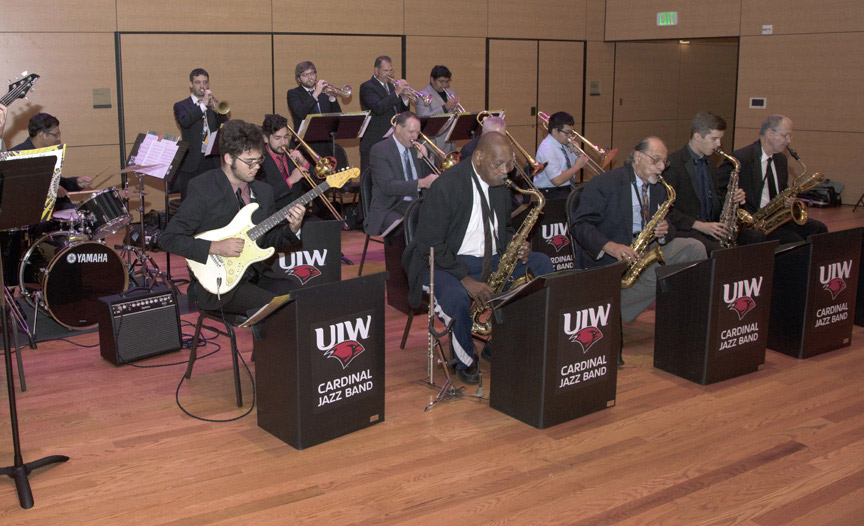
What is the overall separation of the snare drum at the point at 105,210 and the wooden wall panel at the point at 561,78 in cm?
734

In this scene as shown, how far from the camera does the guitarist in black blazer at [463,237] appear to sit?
4.02m

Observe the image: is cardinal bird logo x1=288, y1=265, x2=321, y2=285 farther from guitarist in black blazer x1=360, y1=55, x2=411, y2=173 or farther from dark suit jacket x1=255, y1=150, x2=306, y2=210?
guitarist in black blazer x1=360, y1=55, x2=411, y2=173

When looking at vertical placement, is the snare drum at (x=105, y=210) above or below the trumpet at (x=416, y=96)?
below

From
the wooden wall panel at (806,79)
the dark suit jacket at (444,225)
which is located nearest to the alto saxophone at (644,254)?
the dark suit jacket at (444,225)

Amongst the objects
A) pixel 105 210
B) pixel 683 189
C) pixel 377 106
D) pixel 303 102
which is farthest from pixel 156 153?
pixel 683 189

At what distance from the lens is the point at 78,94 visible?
794 cm

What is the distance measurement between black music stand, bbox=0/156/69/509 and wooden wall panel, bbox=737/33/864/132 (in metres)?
9.80

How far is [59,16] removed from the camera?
7711mm

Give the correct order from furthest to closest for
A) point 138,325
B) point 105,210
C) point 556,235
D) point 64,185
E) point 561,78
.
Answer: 1. point 561,78
2. point 64,185
3. point 556,235
4. point 105,210
5. point 138,325

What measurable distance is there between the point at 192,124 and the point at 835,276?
17.7 ft

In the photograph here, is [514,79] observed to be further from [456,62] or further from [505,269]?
[505,269]

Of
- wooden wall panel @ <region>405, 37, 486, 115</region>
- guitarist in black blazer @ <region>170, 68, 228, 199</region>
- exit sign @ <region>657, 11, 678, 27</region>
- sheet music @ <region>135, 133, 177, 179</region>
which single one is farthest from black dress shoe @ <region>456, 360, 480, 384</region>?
exit sign @ <region>657, 11, 678, 27</region>

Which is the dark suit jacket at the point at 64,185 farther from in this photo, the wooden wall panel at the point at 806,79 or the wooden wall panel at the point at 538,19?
the wooden wall panel at the point at 806,79

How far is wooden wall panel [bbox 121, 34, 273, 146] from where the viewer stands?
322 inches
